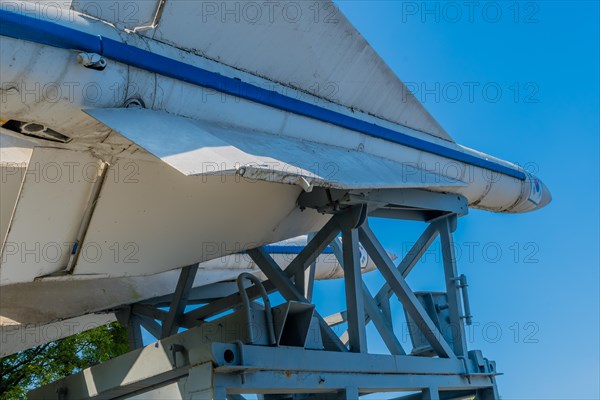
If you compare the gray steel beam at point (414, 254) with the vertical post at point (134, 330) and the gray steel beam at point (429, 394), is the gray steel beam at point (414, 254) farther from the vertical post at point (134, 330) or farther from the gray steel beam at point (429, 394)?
the vertical post at point (134, 330)

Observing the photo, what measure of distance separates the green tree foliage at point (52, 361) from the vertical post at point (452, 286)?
305 inches

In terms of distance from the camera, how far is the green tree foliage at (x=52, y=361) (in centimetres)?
1155

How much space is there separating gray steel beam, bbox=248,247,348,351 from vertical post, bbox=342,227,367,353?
162mm

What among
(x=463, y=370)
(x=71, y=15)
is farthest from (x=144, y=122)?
(x=463, y=370)

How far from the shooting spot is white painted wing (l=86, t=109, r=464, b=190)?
311 cm

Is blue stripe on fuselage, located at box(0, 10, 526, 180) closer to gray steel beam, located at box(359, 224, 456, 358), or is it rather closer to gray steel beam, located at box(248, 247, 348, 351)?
gray steel beam, located at box(359, 224, 456, 358)

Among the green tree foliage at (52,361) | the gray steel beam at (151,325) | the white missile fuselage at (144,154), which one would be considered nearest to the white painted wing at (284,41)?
the white missile fuselage at (144,154)

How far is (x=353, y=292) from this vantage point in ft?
15.8

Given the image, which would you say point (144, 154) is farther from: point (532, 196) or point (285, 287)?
point (532, 196)

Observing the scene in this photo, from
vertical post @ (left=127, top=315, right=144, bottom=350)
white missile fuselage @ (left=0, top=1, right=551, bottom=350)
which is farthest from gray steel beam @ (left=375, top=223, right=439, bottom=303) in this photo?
vertical post @ (left=127, top=315, right=144, bottom=350)

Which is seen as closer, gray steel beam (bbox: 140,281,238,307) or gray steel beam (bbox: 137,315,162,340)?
gray steel beam (bbox: 137,315,162,340)

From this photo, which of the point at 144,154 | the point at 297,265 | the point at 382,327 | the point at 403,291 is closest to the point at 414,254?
the point at 403,291

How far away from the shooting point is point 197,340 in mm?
3930

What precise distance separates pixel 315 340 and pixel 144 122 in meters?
1.82
